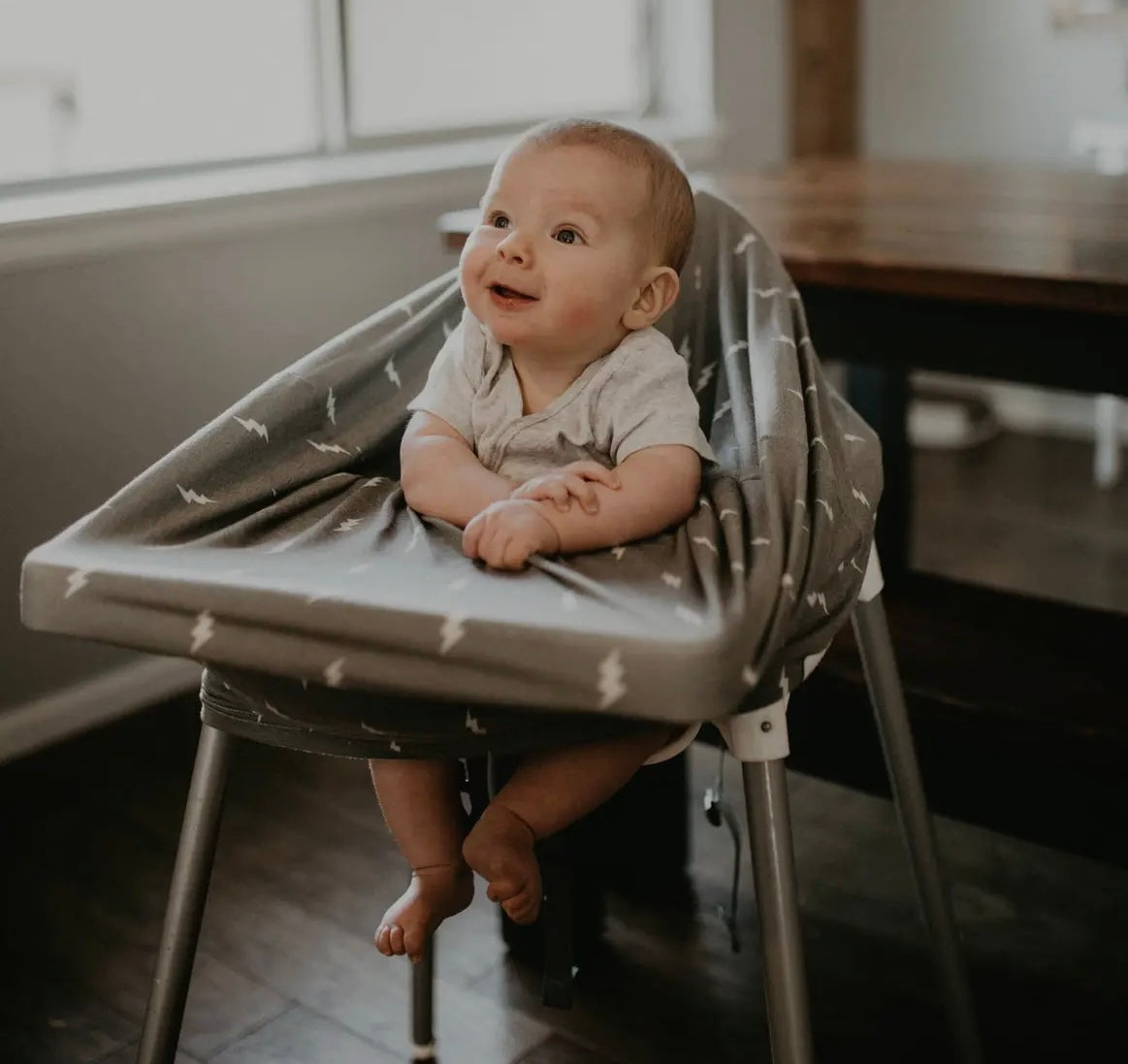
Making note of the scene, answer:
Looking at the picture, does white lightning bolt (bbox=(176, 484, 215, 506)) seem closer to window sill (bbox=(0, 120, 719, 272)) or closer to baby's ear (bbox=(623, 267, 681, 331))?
baby's ear (bbox=(623, 267, 681, 331))

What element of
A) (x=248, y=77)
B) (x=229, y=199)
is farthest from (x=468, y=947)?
(x=248, y=77)

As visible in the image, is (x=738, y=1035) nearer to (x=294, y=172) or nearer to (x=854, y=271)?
(x=854, y=271)

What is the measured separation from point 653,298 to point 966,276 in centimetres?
40

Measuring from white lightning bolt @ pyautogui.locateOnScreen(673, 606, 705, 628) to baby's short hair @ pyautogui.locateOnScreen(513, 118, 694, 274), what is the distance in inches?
13.0

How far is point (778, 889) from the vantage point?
88 cm

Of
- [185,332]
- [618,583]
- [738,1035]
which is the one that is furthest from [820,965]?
[185,332]

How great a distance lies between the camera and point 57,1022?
1.40 m

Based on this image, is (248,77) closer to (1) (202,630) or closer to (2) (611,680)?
(1) (202,630)

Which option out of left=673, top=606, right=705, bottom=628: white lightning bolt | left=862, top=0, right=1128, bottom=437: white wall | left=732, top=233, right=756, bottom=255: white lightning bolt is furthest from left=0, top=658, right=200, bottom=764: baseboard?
left=862, top=0, right=1128, bottom=437: white wall

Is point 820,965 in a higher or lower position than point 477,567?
lower

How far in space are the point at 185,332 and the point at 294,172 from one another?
339mm

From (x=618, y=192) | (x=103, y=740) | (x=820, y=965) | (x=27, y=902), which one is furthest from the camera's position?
(x=103, y=740)

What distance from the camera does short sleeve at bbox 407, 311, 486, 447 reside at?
1.03 m

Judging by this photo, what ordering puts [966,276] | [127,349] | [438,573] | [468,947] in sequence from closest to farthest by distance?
[438,573], [966,276], [468,947], [127,349]
